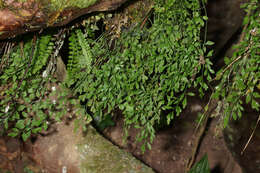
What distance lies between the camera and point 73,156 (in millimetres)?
2047

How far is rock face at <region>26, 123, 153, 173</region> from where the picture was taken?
2031 mm

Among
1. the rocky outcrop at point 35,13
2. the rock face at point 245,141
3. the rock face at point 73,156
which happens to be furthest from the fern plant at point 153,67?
the rock face at point 245,141

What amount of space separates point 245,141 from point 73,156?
2343 mm

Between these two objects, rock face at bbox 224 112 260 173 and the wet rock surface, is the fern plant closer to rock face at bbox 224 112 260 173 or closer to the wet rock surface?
rock face at bbox 224 112 260 173

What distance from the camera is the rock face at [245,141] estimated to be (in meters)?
2.84

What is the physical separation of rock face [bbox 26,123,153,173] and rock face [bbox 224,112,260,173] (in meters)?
1.53

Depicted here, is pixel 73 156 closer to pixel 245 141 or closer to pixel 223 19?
pixel 245 141

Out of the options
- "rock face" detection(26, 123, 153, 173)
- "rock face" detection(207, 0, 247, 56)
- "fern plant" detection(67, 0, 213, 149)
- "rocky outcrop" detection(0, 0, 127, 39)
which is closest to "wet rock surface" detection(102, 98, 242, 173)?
"rock face" detection(207, 0, 247, 56)

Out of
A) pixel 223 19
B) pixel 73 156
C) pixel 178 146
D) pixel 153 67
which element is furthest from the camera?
pixel 178 146

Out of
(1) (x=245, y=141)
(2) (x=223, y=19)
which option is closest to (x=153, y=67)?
(1) (x=245, y=141)

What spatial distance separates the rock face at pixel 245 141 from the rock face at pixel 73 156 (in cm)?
153

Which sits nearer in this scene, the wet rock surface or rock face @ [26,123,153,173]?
rock face @ [26,123,153,173]

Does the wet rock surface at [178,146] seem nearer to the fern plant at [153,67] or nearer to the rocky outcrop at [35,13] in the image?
the fern plant at [153,67]

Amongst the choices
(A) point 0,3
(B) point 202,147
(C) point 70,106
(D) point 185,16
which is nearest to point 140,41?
(D) point 185,16
